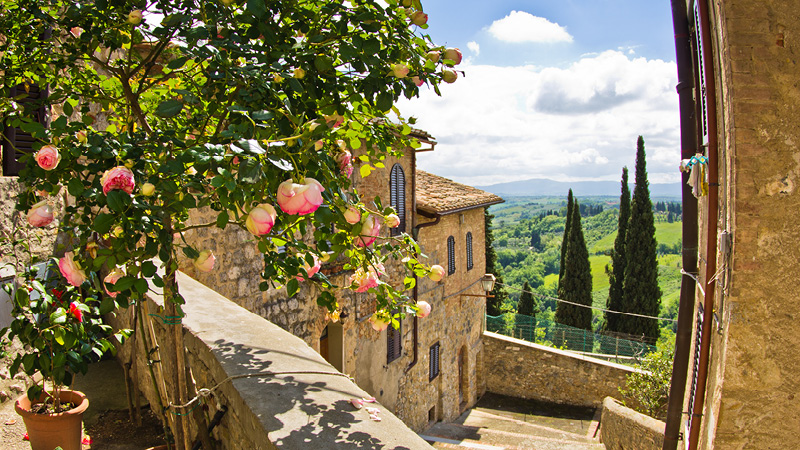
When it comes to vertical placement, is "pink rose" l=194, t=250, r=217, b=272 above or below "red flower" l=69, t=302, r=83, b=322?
above

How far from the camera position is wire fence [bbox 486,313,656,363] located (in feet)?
57.0

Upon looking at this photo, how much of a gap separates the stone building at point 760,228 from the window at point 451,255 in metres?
10.1

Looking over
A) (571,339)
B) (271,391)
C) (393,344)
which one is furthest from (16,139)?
(571,339)

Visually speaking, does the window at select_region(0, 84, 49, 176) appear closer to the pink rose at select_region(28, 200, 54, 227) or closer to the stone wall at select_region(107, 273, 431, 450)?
the stone wall at select_region(107, 273, 431, 450)

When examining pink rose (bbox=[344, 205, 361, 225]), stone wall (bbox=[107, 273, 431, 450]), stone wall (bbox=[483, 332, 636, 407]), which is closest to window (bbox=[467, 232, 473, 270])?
stone wall (bbox=[483, 332, 636, 407])

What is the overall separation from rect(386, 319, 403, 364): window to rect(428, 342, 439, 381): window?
6.86 feet

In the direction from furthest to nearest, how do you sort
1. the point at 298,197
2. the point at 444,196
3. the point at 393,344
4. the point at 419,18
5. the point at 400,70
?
1. the point at 444,196
2. the point at 393,344
3. the point at 419,18
4. the point at 400,70
5. the point at 298,197

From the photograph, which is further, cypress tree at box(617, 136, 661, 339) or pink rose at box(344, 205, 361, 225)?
cypress tree at box(617, 136, 661, 339)

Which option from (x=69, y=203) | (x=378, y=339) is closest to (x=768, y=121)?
(x=69, y=203)

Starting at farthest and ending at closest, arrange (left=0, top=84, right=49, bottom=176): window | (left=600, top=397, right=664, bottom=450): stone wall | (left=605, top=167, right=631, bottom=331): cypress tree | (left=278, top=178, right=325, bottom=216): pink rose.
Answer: (left=605, top=167, right=631, bottom=331): cypress tree
(left=600, top=397, right=664, bottom=450): stone wall
(left=0, top=84, right=49, bottom=176): window
(left=278, top=178, right=325, bottom=216): pink rose

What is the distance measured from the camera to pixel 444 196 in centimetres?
1338

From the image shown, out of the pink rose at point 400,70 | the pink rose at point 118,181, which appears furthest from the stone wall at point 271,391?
the pink rose at point 400,70

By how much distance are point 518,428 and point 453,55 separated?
41.9 ft

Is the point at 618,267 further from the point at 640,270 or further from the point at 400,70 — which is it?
the point at 400,70
